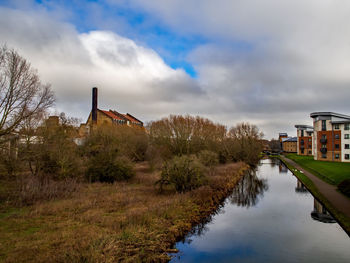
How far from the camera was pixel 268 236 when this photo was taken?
10.8m

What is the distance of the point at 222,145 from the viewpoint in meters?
41.2

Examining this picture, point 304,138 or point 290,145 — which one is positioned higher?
point 304,138

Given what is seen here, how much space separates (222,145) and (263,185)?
16.5 m

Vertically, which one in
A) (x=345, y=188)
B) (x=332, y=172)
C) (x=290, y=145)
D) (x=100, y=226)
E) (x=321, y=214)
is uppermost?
(x=290, y=145)

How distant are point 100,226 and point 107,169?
34.6 ft

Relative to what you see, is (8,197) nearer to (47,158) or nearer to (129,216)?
(47,158)

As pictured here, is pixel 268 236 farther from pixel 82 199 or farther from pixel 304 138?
pixel 304 138

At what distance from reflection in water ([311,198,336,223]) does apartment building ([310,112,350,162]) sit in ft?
121

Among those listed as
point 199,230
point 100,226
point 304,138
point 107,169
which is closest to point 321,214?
point 199,230

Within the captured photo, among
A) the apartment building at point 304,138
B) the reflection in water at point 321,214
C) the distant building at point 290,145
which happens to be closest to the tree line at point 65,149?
the reflection in water at point 321,214

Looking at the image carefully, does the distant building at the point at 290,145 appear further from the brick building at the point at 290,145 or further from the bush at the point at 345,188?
the bush at the point at 345,188

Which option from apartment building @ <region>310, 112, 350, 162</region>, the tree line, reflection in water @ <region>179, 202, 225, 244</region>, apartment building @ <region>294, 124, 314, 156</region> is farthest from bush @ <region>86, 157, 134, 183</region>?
apartment building @ <region>294, 124, 314, 156</region>

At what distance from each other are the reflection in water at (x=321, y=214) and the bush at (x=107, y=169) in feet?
43.1

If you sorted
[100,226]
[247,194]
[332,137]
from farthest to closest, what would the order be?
[332,137] → [247,194] → [100,226]
